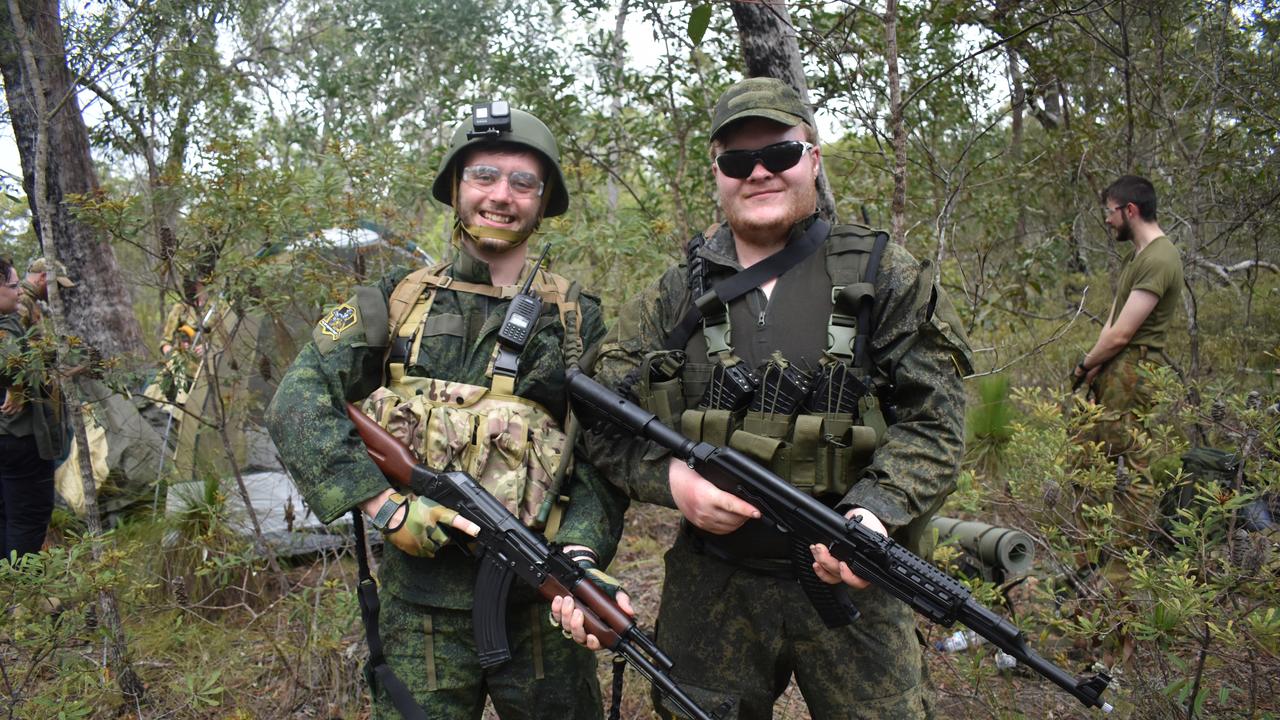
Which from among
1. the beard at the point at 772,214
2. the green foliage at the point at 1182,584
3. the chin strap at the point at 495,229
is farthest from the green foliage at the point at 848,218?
the chin strap at the point at 495,229

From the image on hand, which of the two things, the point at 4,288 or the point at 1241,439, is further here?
the point at 4,288

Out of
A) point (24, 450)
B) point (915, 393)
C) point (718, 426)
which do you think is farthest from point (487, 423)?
point (24, 450)

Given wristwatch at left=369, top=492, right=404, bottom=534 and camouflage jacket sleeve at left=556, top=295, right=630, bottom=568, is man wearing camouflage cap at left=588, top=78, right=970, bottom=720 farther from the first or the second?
wristwatch at left=369, top=492, right=404, bottom=534

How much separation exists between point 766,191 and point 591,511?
1141 mm

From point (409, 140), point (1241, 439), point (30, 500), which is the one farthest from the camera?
point (409, 140)

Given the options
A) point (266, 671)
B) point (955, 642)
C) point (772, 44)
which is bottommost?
point (266, 671)

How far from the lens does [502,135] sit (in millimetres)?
2811

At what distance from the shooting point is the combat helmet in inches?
110

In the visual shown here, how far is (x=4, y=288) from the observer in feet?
16.8

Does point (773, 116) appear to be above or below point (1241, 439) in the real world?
above

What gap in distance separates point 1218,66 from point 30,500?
812 cm

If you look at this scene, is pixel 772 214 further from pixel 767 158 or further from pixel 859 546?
pixel 859 546

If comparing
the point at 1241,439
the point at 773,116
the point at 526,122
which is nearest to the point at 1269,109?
the point at 1241,439

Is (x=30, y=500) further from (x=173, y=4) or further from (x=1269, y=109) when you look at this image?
(x=1269, y=109)
